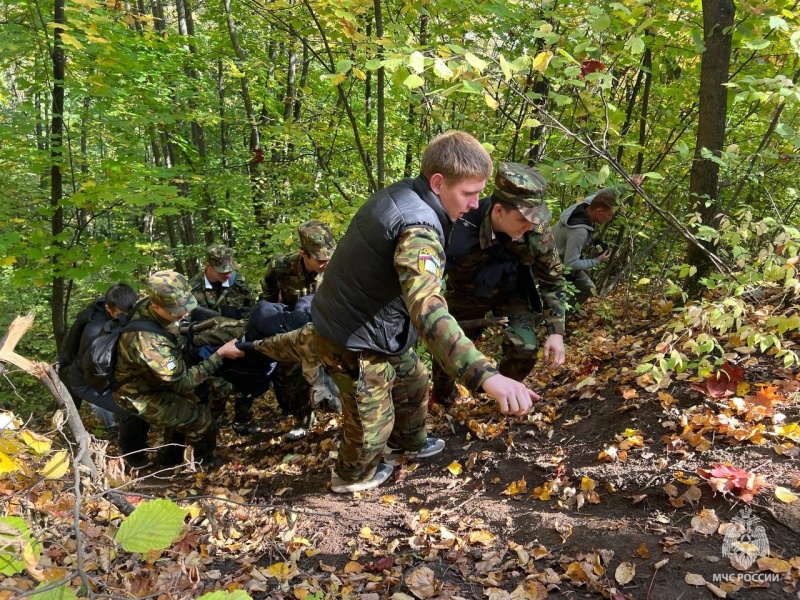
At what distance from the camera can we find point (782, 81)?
273 cm

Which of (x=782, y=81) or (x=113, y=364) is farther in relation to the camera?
(x=113, y=364)

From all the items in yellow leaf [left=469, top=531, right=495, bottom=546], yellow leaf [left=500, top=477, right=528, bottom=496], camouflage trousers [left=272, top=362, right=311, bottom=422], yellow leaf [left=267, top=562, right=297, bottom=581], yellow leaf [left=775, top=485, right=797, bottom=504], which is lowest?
camouflage trousers [left=272, top=362, right=311, bottom=422]

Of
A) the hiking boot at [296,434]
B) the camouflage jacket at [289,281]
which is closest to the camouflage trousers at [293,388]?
the hiking boot at [296,434]

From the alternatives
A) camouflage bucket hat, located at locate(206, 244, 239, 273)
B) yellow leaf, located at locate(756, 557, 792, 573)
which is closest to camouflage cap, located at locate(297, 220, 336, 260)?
camouflage bucket hat, located at locate(206, 244, 239, 273)

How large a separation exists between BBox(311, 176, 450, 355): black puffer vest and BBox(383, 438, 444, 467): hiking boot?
1064 mm

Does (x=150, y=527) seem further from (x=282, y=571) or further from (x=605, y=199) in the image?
(x=605, y=199)

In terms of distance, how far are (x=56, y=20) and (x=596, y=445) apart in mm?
7154

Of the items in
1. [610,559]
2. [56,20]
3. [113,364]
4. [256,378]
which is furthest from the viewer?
[56,20]

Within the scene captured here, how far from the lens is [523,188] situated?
3.25m

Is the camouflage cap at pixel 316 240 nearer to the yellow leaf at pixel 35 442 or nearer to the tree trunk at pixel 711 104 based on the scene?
the yellow leaf at pixel 35 442

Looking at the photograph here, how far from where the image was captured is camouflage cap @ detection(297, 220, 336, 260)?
446 centimetres

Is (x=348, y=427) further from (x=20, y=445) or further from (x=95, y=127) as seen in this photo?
(x=95, y=127)

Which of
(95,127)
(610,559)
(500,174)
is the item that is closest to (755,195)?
(500,174)

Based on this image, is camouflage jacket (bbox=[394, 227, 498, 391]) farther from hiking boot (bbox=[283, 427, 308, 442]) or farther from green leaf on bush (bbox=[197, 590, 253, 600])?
hiking boot (bbox=[283, 427, 308, 442])
